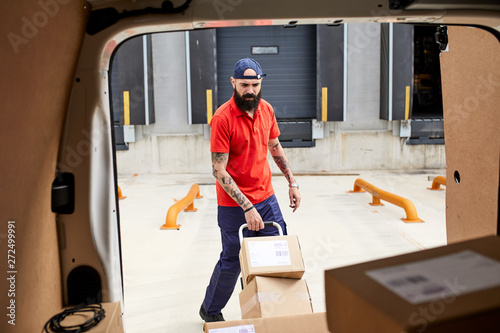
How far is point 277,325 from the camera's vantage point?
2.11 m

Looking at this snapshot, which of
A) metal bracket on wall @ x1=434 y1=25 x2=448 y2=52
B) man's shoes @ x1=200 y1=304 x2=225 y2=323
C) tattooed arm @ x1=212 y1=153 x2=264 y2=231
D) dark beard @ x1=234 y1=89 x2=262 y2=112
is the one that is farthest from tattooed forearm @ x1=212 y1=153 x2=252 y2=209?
metal bracket on wall @ x1=434 y1=25 x2=448 y2=52

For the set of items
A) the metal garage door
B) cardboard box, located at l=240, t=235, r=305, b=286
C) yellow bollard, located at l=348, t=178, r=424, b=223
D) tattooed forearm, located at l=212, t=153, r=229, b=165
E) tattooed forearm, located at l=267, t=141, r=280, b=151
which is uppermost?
the metal garage door

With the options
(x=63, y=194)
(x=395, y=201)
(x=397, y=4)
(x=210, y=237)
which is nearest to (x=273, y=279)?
(x=63, y=194)

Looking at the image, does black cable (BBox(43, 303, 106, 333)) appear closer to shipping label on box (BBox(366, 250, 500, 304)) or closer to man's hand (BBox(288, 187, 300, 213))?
shipping label on box (BBox(366, 250, 500, 304))

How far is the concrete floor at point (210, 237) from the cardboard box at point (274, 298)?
0.25 metres

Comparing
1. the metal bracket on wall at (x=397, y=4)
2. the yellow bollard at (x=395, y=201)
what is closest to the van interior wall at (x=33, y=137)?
the metal bracket on wall at (x=397, y=4)

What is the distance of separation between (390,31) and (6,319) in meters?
7.96

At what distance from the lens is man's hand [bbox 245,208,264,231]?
2.89 metres

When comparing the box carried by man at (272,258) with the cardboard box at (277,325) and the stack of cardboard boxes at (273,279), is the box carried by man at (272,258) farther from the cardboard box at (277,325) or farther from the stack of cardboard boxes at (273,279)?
the cardboard box at (277,325)

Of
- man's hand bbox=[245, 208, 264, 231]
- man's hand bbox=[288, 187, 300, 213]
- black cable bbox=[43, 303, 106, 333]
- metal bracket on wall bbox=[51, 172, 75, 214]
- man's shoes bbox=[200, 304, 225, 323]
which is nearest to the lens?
black cable bbox=[43, 303, 106, 333]

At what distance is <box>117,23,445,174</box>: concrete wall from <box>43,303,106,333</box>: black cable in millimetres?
6956

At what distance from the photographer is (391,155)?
9109 mm

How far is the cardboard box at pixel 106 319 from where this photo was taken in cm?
192

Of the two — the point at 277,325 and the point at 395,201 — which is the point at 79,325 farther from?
the point at 395,201
